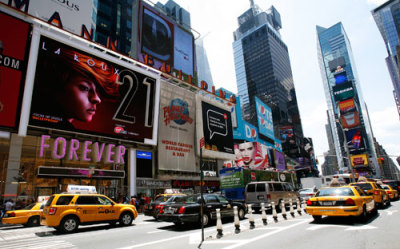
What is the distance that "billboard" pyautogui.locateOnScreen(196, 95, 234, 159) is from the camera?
127 feet

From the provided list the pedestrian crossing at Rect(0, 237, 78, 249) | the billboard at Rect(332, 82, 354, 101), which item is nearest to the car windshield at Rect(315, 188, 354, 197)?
the pedestrian crossing at Rect(0, 237, 78, 249)

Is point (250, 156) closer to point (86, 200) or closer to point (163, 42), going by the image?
point (163, 42)

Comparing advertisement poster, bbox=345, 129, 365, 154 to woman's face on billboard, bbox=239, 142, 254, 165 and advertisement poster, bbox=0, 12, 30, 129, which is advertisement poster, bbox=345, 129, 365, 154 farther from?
advertisement poster, bbox=0, 12, 30, 129

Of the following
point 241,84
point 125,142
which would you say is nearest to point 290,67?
point 241,84

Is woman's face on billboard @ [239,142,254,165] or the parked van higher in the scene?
woman's face on billboard @ [239,142,254,165]

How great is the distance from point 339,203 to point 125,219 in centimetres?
1019

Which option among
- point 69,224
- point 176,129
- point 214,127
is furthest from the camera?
→ point 214,127

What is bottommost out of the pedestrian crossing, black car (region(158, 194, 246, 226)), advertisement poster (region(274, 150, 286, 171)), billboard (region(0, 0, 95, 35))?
the pedestrian crossing

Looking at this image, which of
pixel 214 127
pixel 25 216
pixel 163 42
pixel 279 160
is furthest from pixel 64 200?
pixel 279 160

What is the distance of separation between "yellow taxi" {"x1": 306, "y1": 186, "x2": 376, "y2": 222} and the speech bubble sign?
96.6 ft

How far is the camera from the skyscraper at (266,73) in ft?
520

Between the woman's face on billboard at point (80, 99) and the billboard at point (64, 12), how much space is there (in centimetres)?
955

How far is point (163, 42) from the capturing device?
1864 inches

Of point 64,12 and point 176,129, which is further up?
point 64,12
